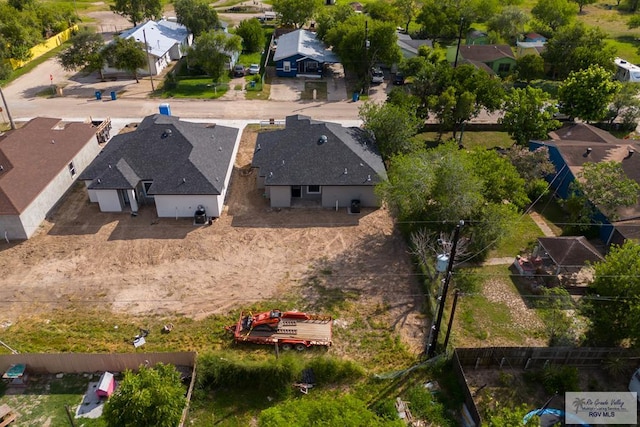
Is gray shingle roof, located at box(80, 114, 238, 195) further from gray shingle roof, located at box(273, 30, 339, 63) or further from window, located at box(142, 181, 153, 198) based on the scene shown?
gray shingle roof, located at box(273, 30, 339, 63)

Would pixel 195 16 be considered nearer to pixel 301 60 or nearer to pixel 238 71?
pixel 238 71

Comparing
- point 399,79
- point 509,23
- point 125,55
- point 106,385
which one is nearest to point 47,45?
point 125,55

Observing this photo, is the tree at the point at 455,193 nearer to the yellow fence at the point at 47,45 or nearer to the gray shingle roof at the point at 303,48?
the gray shingle roof at the point at 303,48

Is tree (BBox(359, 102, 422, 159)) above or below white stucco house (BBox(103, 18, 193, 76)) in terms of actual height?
below

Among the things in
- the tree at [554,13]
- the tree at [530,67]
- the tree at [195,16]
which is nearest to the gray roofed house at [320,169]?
the tree at [530,67]

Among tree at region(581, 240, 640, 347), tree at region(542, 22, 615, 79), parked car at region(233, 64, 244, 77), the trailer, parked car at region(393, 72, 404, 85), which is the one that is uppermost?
tree at region(542, 22, 615, 79)

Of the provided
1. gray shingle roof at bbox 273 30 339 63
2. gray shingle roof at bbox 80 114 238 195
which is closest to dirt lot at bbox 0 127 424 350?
gray shingle roof at bbox 80 114 238 195
